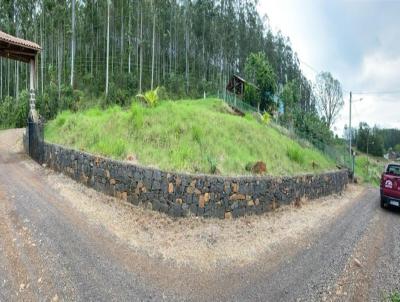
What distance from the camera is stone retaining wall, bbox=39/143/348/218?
600 cm

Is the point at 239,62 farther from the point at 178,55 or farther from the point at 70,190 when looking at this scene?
the point at 70,190

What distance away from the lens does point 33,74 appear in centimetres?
1122

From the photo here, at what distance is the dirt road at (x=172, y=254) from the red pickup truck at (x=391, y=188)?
2.09 metres

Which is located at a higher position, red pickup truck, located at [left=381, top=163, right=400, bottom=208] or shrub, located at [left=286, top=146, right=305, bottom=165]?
shrub, located at [left=286, top=146, right=305, bottom=165]

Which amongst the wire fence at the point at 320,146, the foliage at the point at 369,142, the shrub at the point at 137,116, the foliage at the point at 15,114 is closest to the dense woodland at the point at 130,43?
the foliage at the point at 15,114

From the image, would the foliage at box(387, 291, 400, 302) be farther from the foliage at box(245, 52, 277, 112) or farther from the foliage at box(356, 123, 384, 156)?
the foliage at box(356, 123, 384, 156)

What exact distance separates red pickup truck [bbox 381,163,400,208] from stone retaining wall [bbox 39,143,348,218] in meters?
3.69

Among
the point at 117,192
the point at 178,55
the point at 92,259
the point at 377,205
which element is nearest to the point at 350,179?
the point at 377,205

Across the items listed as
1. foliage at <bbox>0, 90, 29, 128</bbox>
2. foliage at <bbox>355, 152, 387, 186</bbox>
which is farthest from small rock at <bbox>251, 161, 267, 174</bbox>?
foliage at <bbox>0, 90, 29, 128</bbox>

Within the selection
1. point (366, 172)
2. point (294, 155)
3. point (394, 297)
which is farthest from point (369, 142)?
point (394, 297)

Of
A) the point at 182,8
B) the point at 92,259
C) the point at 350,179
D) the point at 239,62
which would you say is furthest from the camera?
the point at 239,62

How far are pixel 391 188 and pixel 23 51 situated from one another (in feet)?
49.0

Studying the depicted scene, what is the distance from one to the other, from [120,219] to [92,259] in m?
1.55

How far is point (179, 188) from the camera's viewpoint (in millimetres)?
6004
